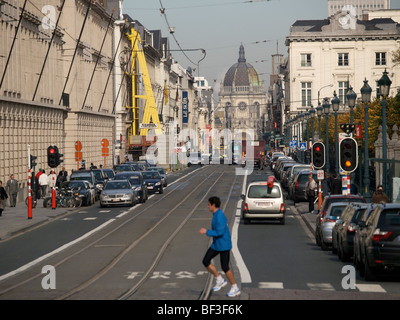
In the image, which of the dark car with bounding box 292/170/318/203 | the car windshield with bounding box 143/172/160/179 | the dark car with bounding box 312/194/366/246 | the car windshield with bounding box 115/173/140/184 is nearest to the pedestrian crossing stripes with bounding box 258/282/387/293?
the dark car with bounding box 312/194/366/246

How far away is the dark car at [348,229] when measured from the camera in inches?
811

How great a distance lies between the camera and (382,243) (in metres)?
17.0

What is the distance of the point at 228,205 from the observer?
152 feet

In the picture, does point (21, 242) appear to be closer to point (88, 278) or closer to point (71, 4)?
point (88, 278)

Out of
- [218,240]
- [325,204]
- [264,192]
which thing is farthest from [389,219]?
[264,192]

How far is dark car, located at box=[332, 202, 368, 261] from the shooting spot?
811 inches

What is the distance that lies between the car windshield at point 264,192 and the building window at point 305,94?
290 feet

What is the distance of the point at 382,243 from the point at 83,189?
3071 centimetres

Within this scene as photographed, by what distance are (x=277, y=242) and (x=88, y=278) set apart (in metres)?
9.70

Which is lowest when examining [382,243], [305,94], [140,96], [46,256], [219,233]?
[46,256]

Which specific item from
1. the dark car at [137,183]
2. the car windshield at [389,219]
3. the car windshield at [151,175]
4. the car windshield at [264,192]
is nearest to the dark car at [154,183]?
the car windshield at [151,175]

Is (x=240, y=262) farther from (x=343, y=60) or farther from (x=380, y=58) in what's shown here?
(x=380, y=58)

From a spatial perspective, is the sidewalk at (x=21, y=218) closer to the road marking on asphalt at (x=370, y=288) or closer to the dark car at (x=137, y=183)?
the dark car at (x=137, y=183)

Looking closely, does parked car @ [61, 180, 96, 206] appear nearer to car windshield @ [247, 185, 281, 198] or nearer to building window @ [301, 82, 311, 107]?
car windshield @ [247, 185, 281, 198]
